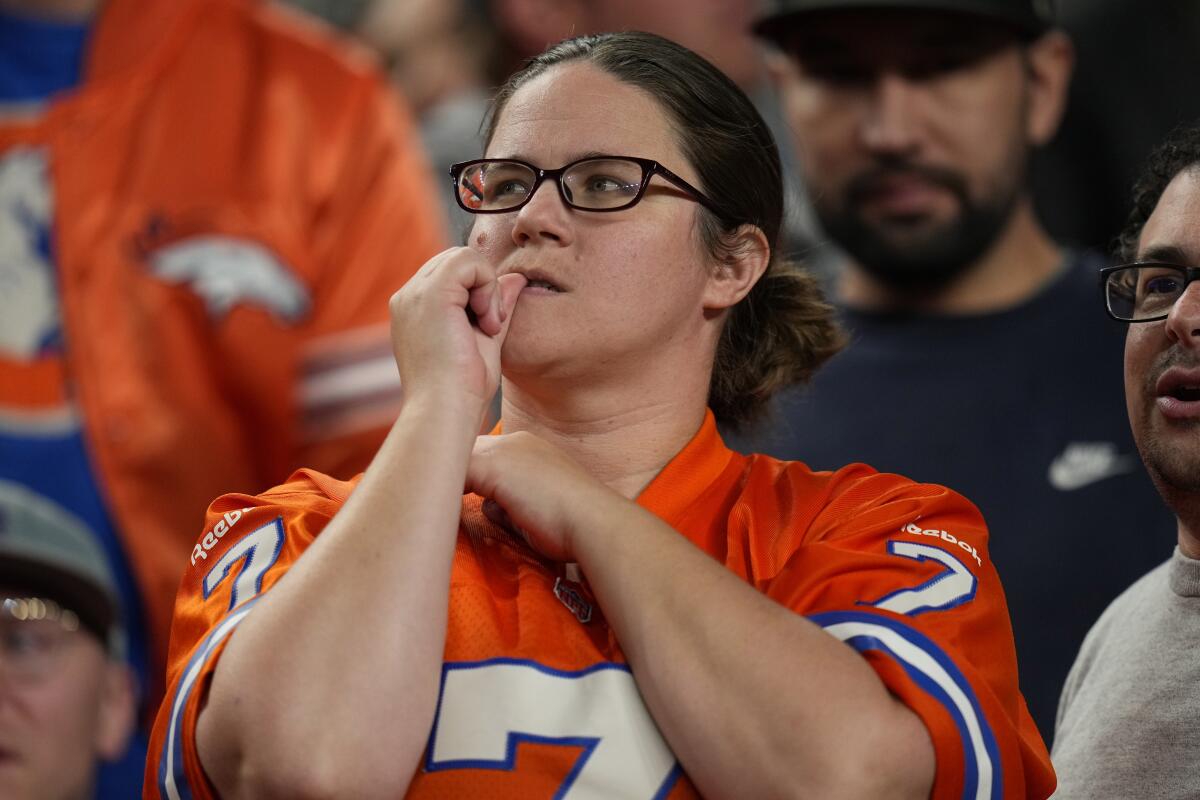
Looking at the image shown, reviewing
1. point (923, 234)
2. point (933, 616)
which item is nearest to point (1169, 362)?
point (933, 616)

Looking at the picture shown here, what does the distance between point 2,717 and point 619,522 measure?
5.40ft

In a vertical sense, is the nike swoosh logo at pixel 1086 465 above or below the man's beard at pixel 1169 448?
below

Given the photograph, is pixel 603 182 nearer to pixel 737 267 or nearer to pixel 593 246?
pixel 593 246

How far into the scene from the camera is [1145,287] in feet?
7.58

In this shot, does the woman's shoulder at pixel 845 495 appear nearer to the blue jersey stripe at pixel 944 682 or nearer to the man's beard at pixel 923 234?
the blue jersey stripe at pixel 944 682

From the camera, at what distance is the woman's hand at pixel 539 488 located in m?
2.04

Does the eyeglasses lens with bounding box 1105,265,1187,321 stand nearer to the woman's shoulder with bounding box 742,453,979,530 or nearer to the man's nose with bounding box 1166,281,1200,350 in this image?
the man's nose with bounding box 1166,281,1200,350

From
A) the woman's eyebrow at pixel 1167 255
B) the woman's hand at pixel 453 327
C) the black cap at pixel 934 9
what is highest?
the black cap at pixel 934 9

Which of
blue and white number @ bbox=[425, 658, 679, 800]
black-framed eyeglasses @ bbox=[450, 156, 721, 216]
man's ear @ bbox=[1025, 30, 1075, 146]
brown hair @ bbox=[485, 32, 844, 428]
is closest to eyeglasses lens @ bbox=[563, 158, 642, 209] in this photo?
black-framed eyeglasses @ bbox=[450, 156, 721, 216]

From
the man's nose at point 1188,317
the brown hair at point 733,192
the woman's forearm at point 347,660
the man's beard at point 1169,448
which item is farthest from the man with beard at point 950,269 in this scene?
the woman's forearm at point 347,660

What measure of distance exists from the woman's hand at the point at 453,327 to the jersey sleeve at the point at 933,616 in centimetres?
42

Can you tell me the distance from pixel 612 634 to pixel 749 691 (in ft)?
0.77

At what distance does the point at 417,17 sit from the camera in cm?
526

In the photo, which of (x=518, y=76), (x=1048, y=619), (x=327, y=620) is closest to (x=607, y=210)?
(x=518, y=76)
